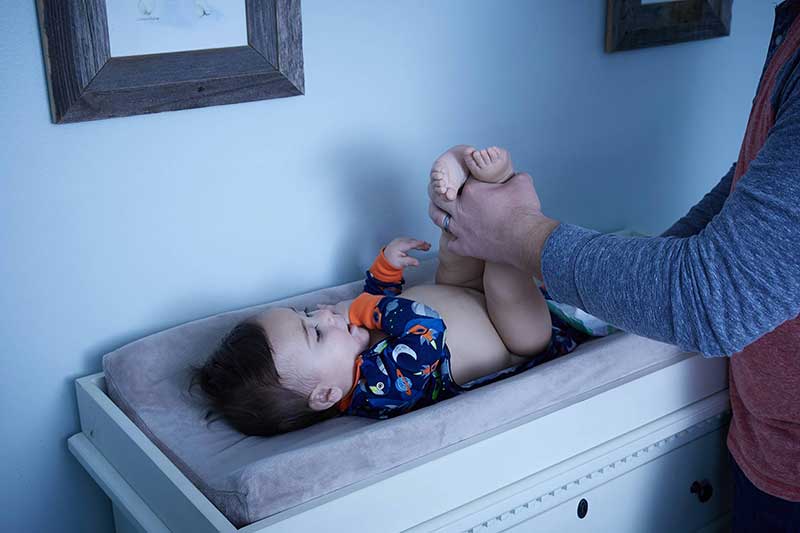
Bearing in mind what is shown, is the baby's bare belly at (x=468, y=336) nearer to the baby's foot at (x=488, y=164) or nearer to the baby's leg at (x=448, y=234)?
the baby's leg at (x=448, y=234)

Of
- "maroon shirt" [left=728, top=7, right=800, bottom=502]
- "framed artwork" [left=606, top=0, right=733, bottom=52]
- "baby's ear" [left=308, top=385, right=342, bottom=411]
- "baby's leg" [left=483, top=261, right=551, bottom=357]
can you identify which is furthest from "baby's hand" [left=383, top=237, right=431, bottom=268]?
"framed artwork" [left=606, top=0, right=733, bottom=52]

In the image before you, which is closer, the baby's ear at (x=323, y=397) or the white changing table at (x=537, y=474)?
→ the white changing table at (x=537, y=474)

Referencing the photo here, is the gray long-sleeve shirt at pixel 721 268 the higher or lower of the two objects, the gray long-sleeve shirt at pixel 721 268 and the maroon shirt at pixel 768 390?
the higher

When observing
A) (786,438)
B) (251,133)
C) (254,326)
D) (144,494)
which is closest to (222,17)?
(251,133)

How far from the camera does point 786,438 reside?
1203 mm

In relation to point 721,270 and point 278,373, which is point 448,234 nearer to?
point 278,373

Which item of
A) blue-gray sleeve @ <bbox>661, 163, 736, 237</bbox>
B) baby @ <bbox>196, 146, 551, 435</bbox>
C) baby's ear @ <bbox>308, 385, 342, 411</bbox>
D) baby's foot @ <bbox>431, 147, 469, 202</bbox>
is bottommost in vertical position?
baby's ear @ <bbox>308, 385, 342, 411</bbox>

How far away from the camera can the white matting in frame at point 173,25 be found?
1.26 m

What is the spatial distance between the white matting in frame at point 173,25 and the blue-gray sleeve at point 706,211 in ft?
2.63

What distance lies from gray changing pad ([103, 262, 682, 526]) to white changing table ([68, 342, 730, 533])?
0.06 feet

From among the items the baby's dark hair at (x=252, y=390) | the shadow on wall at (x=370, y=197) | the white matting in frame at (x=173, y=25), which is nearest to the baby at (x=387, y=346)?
the baby's dark hair at (x=252, y=390)

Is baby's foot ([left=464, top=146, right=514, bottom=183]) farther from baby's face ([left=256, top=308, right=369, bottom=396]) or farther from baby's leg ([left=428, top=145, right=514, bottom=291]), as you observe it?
baby's face ([left=256, top=308, right=369, bottom=396])

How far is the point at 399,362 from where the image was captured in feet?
4.33

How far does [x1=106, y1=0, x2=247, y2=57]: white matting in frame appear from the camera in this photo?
1264 mm
